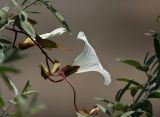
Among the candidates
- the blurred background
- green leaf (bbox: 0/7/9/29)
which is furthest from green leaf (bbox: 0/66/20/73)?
the blurred background

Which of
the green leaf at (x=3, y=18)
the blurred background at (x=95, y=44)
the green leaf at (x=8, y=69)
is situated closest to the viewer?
the green leaf at (x=8, y=69)

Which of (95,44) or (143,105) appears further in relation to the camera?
(95,44)

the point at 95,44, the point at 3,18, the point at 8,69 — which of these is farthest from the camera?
the point at 95,44

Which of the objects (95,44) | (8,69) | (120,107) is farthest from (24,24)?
(95,44)

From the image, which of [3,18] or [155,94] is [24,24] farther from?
[155,94]

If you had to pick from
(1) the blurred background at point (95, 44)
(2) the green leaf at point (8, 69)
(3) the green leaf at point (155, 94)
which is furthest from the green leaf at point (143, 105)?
(1) the blurred background at point (95, 44)

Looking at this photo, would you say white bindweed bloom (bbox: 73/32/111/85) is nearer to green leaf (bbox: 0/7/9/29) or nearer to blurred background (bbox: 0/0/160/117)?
green leaf (bbox: 0/7/9/29)

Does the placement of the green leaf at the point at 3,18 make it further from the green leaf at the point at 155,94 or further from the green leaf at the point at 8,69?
the green leaf at the point at 8,69
